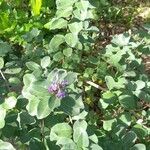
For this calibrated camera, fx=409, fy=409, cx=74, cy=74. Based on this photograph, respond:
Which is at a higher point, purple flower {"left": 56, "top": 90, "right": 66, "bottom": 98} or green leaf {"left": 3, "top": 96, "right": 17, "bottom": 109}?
purple flower {"left": 56, "top": 90, "right": 66, "bottom": 98}

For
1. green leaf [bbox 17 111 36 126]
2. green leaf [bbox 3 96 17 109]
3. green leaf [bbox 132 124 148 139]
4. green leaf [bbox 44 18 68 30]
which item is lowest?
green leaf [bbox 132 124 148 139]

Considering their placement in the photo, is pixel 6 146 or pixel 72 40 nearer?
pixel 6 146

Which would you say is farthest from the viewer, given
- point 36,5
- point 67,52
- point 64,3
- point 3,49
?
point 36,5

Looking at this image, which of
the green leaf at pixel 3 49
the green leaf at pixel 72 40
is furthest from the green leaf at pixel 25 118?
the green leaf at pixel 72 40

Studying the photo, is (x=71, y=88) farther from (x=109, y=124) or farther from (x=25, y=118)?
(x=109, y=124)

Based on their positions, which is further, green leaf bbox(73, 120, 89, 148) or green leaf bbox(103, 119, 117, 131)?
green leaf bbox(103, 119, 117, 131)

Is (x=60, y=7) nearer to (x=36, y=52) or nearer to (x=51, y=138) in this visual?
(x=36, y=52)

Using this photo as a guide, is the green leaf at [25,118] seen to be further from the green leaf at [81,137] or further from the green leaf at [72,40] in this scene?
the green leaf at [72,40]

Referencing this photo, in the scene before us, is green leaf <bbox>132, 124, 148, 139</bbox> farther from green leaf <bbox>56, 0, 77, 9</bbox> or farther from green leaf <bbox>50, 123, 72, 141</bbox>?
green leaf <bbox>56, 0, 77, 9</bbox>

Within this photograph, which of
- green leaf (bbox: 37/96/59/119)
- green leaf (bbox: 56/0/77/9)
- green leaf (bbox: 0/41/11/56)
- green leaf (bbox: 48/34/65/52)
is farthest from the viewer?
green leaf (bbox: 48/34/65/52)

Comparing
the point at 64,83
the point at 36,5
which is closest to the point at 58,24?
the point at 64,83

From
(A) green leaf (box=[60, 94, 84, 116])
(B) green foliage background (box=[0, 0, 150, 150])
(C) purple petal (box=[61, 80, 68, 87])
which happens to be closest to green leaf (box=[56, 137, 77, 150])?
(B) green foliage background (box=[0, 0, 150, 150])
